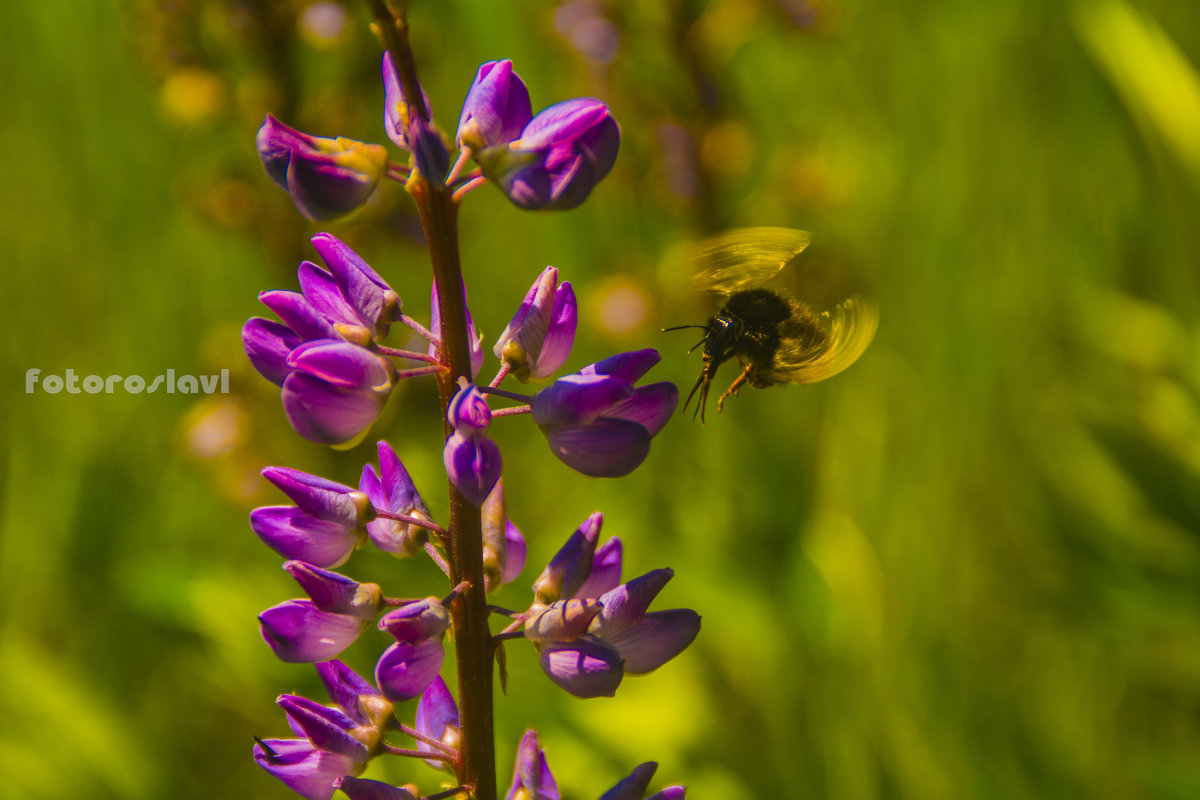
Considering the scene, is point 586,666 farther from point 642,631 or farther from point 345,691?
point 345,691

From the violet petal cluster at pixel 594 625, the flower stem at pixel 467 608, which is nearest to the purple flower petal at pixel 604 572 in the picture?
the violet petal cluster at pixel 594 625

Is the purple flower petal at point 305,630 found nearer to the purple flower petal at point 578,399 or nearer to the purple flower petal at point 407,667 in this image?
the purple flower petal at point 407,667

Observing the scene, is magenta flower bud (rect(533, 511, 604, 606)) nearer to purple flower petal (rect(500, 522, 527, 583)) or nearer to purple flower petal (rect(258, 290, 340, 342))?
purple flower petal (rect(500, 522, 527, 583))

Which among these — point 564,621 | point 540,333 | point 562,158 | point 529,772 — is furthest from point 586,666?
point 562,158

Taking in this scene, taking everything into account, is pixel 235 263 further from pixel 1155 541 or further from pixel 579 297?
pixel 1155 541

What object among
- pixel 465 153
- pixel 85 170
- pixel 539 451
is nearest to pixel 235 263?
pixel 85 170

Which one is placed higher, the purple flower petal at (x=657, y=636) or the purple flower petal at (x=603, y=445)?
the purple flower petal at (x=603, y=445)
